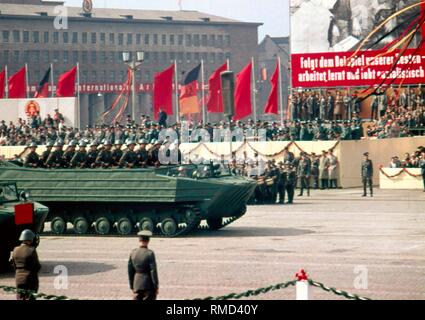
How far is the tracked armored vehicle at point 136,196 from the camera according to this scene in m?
23.5

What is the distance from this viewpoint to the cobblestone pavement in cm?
1598

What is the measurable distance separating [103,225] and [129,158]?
1.72m

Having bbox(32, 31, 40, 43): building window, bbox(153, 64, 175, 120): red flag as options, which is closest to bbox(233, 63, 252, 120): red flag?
bbox(153, 64, 175, 120): red flag

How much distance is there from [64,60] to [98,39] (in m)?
4.14

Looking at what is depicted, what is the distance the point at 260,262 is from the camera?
18.8m

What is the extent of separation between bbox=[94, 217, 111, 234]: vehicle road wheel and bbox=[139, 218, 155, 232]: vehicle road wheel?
95cm

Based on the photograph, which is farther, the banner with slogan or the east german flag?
the banner with slogan

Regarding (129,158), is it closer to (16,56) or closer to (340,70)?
(340,70)

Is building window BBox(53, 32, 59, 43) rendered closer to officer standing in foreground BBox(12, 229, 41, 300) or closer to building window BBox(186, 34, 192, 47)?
building window BBox(186, 34, 192, 47)

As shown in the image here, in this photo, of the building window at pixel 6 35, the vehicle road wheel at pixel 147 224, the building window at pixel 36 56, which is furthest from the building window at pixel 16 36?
the vehicle road wheel at pixel 147 224

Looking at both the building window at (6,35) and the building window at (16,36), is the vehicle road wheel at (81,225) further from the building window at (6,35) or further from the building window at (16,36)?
the building window at (16,36)

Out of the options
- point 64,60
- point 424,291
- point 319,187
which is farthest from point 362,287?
point 64,60

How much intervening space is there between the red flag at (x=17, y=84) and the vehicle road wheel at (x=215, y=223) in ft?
94.5
